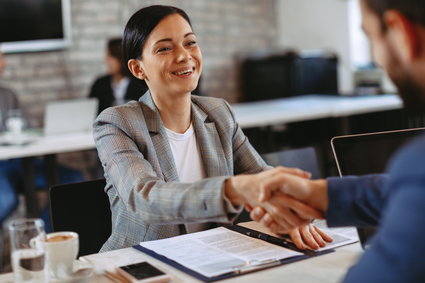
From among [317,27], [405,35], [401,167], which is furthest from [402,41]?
[317,27]

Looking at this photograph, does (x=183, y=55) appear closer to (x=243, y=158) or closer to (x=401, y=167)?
(x=243, y=158)

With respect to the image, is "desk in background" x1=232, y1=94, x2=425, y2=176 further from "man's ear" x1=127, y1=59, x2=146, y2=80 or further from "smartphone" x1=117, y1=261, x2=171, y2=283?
"smartphone" x1=117, y1=261, x2=171, y2=283

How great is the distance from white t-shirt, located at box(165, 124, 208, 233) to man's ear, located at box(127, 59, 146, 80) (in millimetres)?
232

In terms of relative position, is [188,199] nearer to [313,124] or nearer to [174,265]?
[174,265]

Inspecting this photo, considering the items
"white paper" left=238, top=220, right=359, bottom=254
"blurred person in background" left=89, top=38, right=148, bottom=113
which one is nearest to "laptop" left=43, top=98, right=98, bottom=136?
"blurred person in background" left=89, top=38, right=148, bottom=113

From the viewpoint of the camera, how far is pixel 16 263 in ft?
4.06

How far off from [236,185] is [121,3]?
4.58 metres

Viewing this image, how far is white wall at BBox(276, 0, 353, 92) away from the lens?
6734mm

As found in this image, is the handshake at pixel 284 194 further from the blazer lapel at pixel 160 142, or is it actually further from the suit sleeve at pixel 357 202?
the blazer lapel at pixel 160 142

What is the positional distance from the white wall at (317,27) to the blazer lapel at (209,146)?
5033 millimetres

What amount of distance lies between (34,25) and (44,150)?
201 cm

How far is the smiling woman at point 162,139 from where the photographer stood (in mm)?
1602

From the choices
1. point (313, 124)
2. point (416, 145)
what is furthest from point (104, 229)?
point (313, 124)

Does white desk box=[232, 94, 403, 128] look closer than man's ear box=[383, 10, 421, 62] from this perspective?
No
